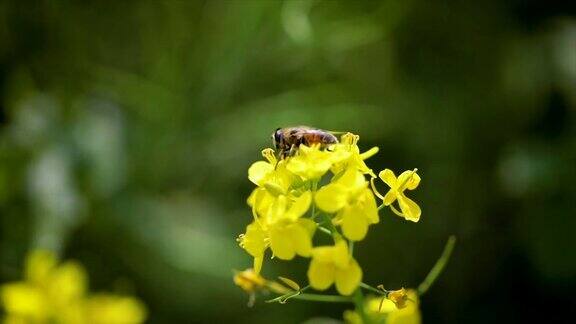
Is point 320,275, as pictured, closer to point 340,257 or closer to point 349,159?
point 340,257

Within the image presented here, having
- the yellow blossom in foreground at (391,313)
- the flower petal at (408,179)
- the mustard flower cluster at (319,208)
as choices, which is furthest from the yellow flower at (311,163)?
the yellow blossom in foreground at (391,313)

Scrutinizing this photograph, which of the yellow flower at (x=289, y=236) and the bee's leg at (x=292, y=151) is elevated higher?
the bee's leg at (x=292, y=151)

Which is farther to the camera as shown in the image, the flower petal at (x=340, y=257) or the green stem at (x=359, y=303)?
the green stem at (x=359, y=303)

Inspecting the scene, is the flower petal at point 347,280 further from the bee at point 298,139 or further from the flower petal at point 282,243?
the bee at point 298,139

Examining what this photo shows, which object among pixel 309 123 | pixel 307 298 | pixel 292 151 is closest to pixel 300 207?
pixel 292 151

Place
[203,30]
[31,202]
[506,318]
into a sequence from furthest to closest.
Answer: [203,30]
[506,318]
[31,202]

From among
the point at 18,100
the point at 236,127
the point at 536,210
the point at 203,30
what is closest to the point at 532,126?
the point at 536,210

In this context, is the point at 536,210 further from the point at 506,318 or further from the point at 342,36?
the point at 342,36
